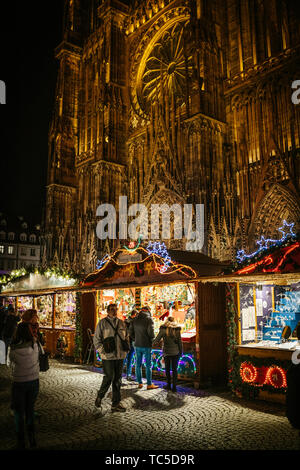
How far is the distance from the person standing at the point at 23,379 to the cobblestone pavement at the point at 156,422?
1.17ft

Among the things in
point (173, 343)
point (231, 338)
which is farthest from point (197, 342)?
point (231, 338)

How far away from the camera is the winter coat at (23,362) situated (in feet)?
15.2

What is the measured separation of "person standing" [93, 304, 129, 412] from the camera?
6.38m

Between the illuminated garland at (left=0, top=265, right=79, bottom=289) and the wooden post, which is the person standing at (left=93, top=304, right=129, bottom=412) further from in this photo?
the illuminated garland at (left=0, top=265, right=79, bottom=289)

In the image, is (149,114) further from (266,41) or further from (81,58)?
(81,58)

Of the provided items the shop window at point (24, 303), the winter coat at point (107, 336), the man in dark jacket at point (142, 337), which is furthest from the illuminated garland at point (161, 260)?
the shop window at point (24, 303)

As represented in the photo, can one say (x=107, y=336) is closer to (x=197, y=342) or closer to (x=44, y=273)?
(x=197, y=342)

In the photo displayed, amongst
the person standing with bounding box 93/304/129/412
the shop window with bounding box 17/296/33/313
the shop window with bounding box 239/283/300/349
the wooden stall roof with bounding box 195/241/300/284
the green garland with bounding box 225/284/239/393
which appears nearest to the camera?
the person standing with bounding box 93/304/129/412

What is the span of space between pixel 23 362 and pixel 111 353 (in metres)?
1.98

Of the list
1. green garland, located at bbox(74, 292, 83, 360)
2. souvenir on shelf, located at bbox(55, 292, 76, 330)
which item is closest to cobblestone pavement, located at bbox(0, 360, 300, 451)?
green garland, located at bbox(74, 292, 83, 360)

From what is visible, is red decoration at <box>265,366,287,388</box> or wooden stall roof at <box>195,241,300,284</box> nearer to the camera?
wooden stall roof at <box>195,241,300,284</box>
